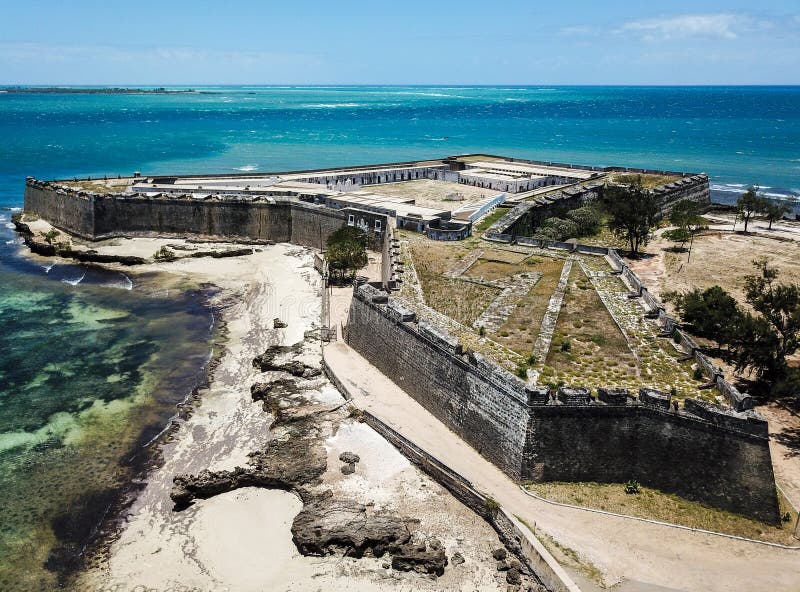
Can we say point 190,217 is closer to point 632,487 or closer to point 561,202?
point 561,202

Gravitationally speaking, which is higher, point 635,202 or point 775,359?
point 635,202

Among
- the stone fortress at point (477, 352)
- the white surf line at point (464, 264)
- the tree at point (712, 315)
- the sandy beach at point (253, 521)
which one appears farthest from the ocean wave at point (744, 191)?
the sandy beach at point (253, 521)

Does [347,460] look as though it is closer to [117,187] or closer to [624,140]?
[117,187]

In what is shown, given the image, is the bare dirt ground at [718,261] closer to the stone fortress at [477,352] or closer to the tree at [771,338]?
the tree at [771,338]

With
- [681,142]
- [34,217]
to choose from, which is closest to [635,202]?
[34,217]

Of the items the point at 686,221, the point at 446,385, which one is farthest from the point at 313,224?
the point at 446,385

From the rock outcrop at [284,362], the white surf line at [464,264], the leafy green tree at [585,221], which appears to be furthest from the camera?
the leafy green tree at [585,221]

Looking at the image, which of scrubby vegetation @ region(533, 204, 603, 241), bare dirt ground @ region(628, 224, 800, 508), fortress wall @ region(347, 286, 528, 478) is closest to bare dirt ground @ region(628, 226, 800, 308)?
bare dirt ground @ region(628, 224, 800, 508)
